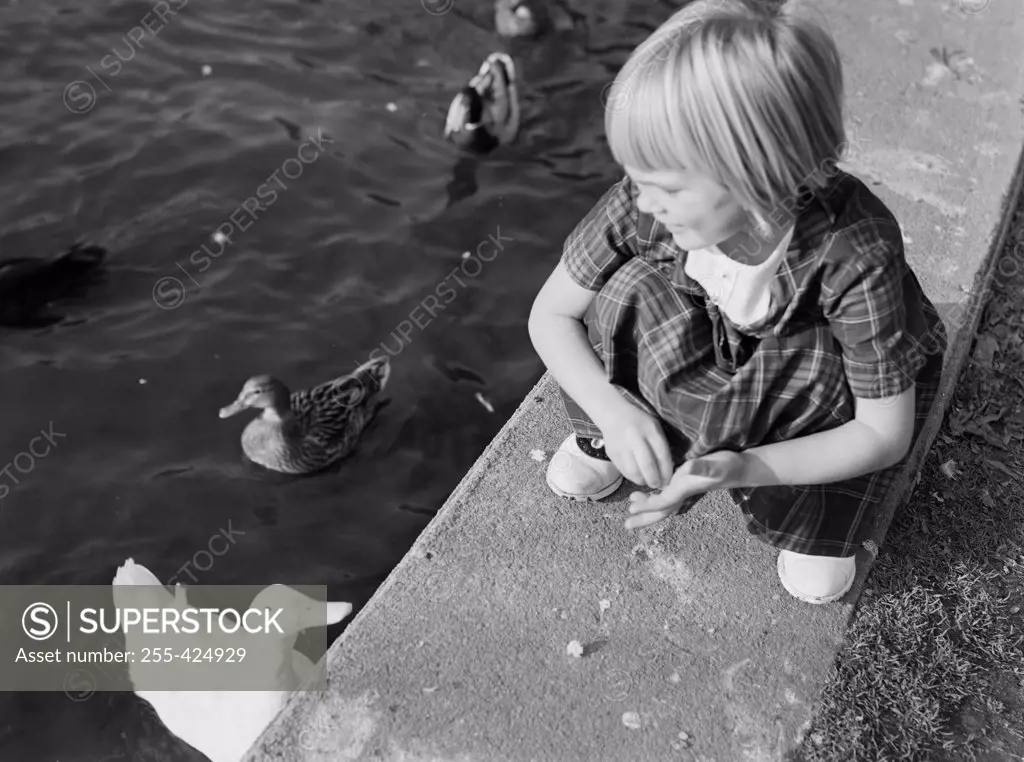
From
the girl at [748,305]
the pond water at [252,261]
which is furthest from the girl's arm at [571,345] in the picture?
the pond water at [252,261]

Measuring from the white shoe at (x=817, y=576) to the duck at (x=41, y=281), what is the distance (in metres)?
3.98

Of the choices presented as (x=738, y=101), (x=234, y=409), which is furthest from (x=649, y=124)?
(x=234, y=409)

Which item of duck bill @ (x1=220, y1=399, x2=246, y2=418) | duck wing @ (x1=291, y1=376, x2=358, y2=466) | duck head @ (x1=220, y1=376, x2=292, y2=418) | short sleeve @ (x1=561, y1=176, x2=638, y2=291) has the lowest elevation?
duck wing @ (x1=291, y1=376, x2=358, y2=466)

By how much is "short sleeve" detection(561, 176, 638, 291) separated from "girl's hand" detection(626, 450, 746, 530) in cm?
66

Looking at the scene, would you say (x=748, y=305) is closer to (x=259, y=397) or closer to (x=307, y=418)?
(x=307, y=418)

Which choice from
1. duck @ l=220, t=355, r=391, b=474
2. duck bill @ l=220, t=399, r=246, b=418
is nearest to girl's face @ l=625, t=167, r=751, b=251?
duck @ l=220, t=355, r=391, b=474

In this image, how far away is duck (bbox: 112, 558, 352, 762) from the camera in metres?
3.56

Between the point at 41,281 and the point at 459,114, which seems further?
the point at 459,114

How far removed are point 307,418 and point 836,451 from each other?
9.43 feet

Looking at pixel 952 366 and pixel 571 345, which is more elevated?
pixel 571 345

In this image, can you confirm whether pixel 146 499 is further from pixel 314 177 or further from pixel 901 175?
pixel 901 175

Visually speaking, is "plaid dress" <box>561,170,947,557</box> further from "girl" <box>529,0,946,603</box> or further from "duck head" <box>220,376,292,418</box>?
"duck head" <box>220,376,292,418</box>

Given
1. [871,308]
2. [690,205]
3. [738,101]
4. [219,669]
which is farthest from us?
[219,669]

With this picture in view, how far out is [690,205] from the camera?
2.42m
